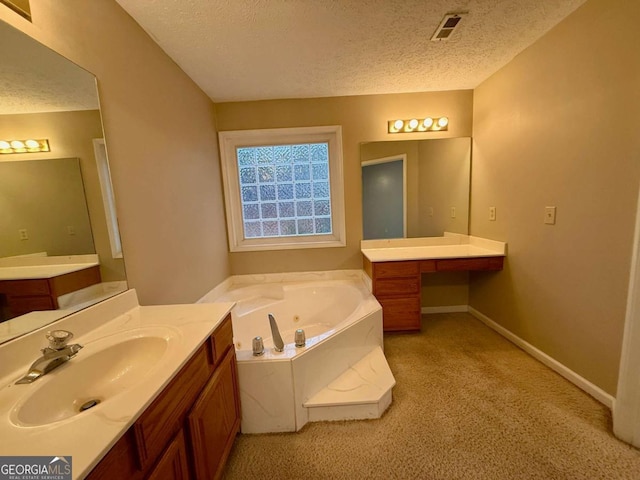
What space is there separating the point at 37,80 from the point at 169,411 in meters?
1.27

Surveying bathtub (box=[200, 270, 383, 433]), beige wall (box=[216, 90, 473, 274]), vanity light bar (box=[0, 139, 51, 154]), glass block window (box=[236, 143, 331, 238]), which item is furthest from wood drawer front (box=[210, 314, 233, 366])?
beige wall (box=[216, 90, 473, 274])

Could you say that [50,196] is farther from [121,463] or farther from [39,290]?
[121,463]

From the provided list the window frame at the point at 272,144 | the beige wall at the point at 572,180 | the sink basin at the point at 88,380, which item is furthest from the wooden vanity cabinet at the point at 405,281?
the sink basin at the point at 88,380

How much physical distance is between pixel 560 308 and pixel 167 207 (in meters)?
2.73

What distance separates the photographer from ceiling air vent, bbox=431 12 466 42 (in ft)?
4.91

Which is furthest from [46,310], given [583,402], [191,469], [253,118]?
[583,402]

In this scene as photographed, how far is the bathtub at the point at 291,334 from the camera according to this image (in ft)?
4.58

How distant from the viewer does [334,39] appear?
1649mm

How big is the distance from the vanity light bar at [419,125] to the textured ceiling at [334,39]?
1.10 ft

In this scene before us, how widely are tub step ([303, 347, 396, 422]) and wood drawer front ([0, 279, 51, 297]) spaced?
133 centimetres

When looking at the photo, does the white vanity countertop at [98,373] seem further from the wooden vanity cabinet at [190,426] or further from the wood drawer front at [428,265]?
the wood drawer front at [428,265]

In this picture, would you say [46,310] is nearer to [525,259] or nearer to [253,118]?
[253,118]

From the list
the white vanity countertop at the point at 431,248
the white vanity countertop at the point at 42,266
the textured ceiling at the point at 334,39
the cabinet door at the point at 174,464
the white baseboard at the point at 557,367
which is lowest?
the white baseboard at the point at 557,367

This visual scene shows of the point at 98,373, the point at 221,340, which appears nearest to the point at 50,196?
the point at 98,373
